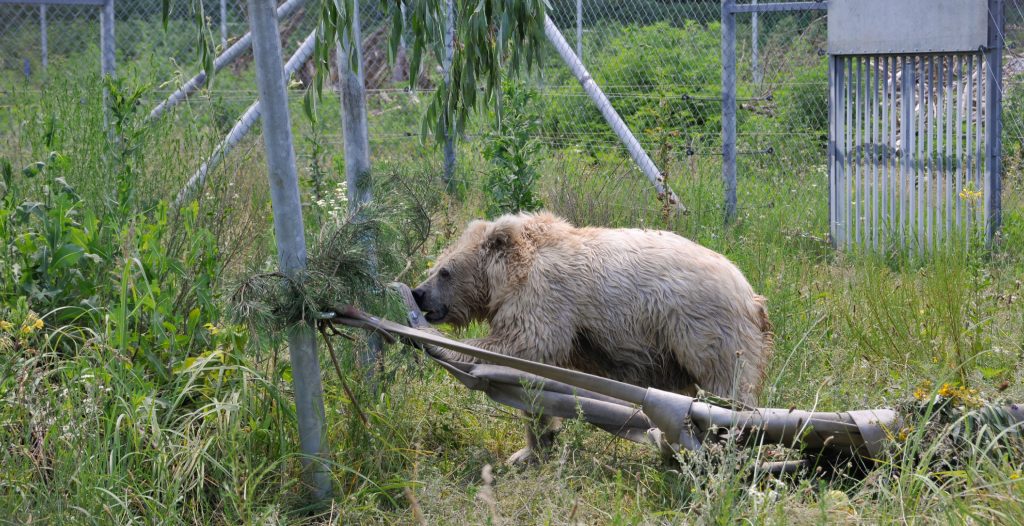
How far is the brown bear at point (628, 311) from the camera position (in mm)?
5035

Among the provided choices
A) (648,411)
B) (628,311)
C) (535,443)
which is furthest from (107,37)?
(648,411)

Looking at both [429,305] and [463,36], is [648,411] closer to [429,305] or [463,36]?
[429,305]

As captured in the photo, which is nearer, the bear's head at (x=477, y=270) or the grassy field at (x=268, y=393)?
the grassy field at (x=268, y=393)

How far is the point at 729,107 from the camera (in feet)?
29.9

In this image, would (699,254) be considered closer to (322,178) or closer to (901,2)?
(901,2)

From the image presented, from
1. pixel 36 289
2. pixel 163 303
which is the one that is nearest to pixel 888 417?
pixel 163 303

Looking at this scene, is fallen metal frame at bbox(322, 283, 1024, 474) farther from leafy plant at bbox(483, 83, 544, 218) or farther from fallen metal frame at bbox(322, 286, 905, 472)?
leafy plant at bbox(483, 83, 544, 218)

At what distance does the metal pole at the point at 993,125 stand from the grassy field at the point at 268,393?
1.63 metres

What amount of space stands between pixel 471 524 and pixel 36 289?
96.9 inches

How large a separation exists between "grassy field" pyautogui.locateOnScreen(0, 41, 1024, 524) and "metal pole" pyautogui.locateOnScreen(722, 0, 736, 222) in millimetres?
2152

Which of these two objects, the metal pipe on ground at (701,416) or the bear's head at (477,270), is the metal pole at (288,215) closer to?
the metal pipe on ground at (701,416)

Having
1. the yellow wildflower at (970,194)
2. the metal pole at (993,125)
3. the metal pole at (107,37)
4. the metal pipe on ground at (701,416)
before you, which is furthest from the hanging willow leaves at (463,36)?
the metal pole at (107,37)

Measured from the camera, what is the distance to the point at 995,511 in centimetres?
352

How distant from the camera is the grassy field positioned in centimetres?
402
